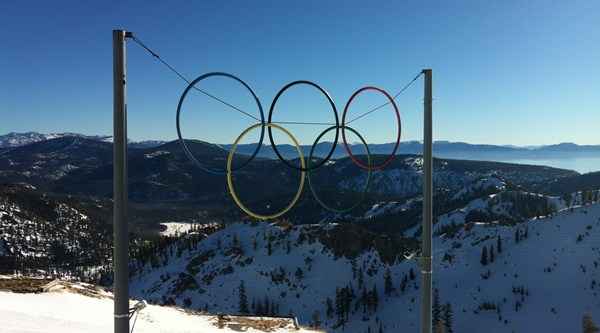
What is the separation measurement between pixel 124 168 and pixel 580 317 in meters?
145

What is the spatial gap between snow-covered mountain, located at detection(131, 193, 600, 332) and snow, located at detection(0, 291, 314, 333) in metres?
111

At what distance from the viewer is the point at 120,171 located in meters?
9.39

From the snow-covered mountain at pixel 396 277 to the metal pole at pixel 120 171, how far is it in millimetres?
135616

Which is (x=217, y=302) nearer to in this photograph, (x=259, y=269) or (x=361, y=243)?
(x=259, y=269)

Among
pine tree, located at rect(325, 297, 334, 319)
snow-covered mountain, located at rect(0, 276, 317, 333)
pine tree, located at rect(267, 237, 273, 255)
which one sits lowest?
pine tree, located at rect(325, 297, 334, 319)

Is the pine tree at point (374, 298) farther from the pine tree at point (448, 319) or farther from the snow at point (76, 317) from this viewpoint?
the snow at point (76, 317)

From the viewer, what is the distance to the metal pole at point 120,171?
367 inches

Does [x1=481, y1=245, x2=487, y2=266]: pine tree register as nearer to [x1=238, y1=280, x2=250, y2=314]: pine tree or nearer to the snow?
[x1=238, y1=280, x2=250, y2=314]: pine tree

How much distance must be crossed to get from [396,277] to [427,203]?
167 metres

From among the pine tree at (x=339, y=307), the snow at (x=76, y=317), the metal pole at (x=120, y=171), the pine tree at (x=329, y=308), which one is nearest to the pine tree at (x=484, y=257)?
the pine tree at (x=339, y=307)

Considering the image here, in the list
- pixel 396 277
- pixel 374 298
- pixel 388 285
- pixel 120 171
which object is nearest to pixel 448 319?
pixel 374 298

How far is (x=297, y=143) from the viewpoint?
18344mm

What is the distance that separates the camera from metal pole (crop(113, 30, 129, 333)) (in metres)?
9.32

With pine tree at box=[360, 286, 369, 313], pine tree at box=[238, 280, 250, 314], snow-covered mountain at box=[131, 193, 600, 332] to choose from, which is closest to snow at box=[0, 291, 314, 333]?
snow-covered mountain at box=[131, 193, 600, 332]
